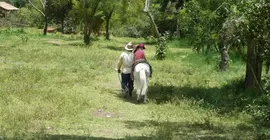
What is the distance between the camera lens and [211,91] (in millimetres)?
14250

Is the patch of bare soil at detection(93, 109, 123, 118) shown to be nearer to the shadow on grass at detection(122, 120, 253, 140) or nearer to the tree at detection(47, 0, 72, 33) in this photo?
the shadow on grass at detection(122, 120, 253, 140)

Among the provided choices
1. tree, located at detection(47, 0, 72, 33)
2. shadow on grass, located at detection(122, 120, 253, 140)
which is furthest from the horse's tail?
tree, located at detection(47, 0, 72, 33)

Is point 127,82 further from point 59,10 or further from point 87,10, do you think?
point 59,10

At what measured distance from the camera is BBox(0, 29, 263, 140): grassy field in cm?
886

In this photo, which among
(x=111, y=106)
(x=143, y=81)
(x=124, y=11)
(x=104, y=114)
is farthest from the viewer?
(x=124, y=11)

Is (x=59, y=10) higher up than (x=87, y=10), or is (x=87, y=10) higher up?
(x=87, y=10)

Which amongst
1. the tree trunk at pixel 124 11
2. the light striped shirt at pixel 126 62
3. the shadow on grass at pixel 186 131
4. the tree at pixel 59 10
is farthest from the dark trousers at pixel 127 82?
the tree at pixel 59 10

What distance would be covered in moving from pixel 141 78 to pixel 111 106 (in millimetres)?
1546

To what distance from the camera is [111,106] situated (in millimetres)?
11914

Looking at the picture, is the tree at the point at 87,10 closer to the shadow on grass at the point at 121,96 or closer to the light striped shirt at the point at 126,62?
the shadow on grass at the point at 121,96

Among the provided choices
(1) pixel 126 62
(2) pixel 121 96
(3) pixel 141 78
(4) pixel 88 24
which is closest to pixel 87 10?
(4) pixel 88 24

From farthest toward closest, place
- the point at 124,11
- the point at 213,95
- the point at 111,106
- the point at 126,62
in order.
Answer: the point at 124,11, the point at 126,62, the point at 213,95, the point at 111,106

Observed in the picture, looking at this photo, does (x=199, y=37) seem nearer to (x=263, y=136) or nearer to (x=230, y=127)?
(x=230, y=127)

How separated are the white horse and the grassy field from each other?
328mm
